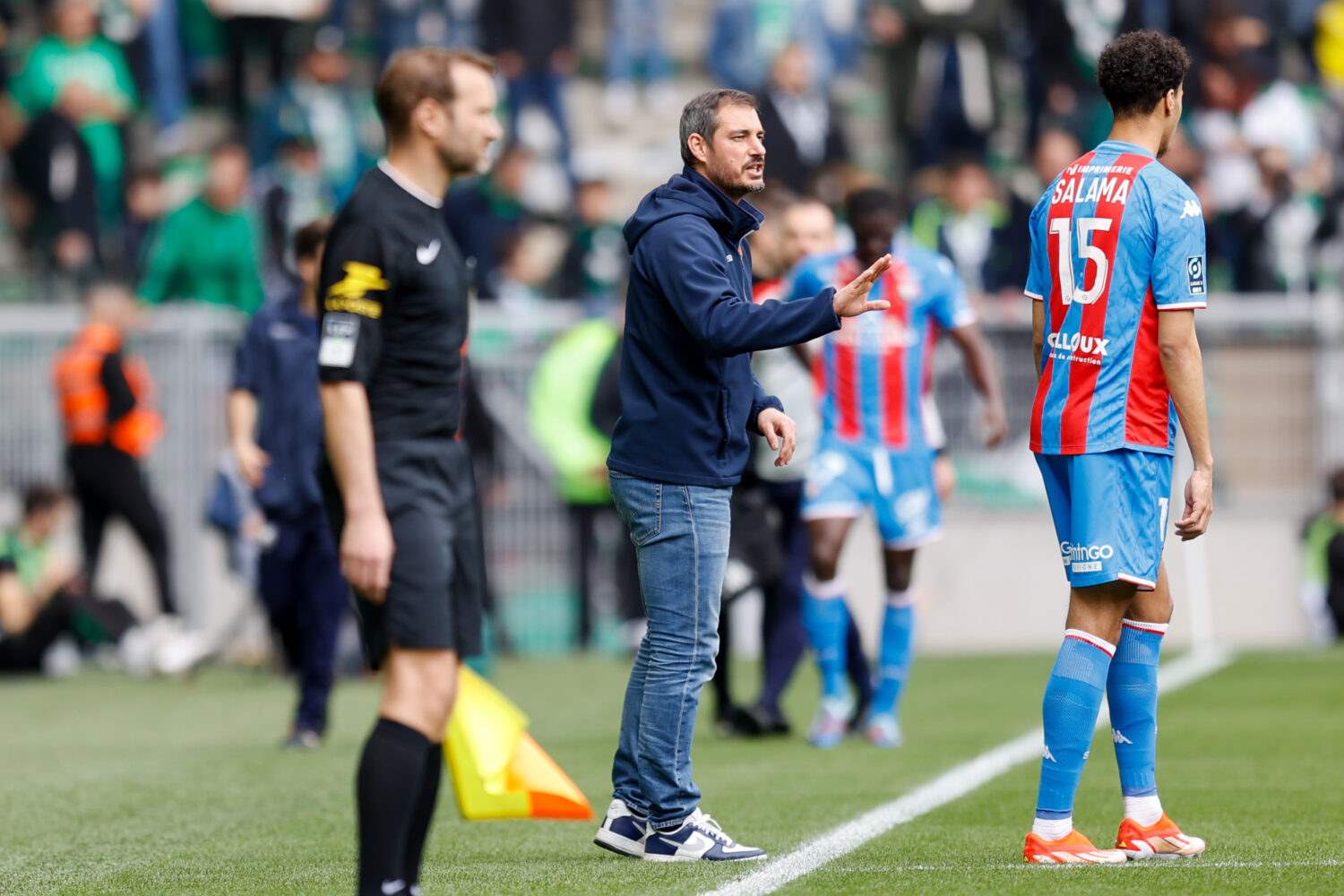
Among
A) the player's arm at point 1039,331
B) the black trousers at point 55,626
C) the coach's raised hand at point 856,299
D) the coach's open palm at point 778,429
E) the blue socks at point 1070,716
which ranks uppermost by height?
the coach's raised hand at point 856,299

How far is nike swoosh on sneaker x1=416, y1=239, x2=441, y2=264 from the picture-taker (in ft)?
14.0

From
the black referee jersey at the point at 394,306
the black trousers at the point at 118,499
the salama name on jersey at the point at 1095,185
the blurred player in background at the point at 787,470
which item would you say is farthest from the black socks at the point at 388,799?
the black trousers at the point at 118,499

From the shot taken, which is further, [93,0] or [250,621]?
[93,0]

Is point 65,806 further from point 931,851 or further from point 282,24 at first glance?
point 282,24

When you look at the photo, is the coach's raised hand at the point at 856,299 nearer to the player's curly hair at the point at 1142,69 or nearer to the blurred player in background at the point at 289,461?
the player's curly hair at the point at 1142,69

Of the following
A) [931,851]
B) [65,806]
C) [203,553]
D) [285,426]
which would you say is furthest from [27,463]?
[931,851]

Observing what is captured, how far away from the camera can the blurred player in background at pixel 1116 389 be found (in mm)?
5297

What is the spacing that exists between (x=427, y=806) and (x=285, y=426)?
18.4 feet

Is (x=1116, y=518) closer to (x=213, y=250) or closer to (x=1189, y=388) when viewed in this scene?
(x=1189, y=388)

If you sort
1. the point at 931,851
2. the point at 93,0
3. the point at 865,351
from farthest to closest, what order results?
the point at 93,0, the point at 865,351, the point at 931,851

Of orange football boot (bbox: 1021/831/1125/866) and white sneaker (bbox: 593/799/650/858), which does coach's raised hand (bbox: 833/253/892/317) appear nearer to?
orange football boot (bbox: 1021/831/1125/866)

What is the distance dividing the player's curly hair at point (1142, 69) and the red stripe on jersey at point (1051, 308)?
17cm

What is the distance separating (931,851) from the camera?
566cm

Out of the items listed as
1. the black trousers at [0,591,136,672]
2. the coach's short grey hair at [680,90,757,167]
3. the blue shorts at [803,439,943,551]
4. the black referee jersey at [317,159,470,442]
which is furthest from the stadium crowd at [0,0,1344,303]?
the black referee jersey at [317,159,470,442]
